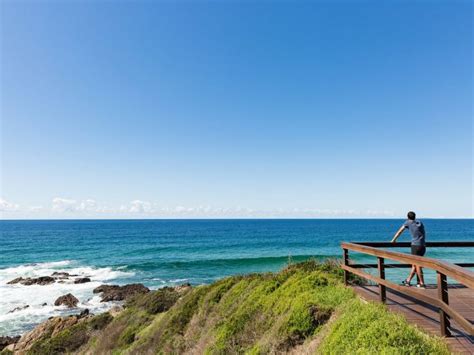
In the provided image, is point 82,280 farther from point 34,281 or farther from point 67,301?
point 67,301

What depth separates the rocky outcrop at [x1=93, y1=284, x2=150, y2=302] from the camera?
23.2 m

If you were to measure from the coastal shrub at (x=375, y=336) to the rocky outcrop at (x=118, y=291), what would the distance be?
72.7ft

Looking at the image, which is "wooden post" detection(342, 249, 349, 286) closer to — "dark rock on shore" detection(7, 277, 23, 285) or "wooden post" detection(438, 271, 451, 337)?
"wooden post" detection(438, 271, 451, 337)

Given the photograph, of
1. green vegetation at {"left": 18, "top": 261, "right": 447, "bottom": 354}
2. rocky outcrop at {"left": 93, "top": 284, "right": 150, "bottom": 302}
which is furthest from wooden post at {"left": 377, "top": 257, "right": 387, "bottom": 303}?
rocky outcrop at {"left": 93, "top": 284, "right": 150, "bottom": 302}

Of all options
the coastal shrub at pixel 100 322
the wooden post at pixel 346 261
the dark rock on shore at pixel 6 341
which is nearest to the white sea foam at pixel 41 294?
the dark rock on shore at pixel 6 341

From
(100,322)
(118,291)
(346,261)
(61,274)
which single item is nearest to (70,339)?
(100,322)

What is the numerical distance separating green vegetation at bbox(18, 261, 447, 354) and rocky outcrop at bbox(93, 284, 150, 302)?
888 centimetres

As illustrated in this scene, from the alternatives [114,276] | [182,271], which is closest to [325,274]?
[182,271]

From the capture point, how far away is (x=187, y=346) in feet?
29.8

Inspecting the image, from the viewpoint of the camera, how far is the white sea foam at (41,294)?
62.6 feet

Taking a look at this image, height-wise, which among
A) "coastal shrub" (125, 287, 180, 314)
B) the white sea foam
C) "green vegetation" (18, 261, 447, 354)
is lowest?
the white sea foam

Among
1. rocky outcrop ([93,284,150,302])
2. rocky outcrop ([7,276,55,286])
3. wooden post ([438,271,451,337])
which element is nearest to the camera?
wooden post ([438,271,451,337])

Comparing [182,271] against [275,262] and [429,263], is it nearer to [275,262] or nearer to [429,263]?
[275,262]

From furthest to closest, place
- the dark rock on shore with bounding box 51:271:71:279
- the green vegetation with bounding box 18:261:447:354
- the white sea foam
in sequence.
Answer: the dark rock on shore with bounding box 51:271:71:279 → the white sea foam → the green vegetation with bounding box 18:261:447:354
